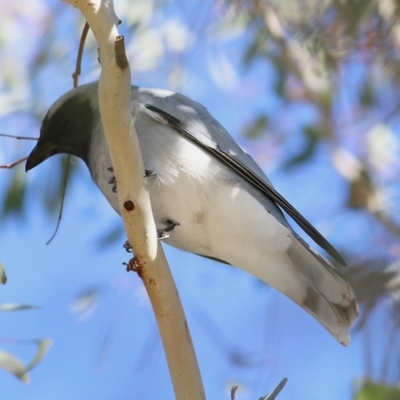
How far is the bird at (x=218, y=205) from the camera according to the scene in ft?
8.82

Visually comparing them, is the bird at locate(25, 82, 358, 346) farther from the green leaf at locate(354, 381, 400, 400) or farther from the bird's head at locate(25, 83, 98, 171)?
the green leaf at locate(354, 381, 400, 400)

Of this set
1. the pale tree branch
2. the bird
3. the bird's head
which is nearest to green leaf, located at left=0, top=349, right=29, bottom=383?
the pale tree branch

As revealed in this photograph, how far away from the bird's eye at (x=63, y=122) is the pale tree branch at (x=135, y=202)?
42.1 inches

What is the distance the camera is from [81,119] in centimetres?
302

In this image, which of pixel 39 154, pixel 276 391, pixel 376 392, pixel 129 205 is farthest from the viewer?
pixel 39 154

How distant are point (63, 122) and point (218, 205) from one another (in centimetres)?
76

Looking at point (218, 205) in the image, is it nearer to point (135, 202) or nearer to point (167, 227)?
point (167, 227)

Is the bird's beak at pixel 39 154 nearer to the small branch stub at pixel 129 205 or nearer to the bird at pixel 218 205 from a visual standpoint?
the bird at pixel 218 205

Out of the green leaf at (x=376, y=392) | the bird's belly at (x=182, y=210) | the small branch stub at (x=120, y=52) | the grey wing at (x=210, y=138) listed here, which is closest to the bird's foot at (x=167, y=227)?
the bird's belly at (x=182, y=210)

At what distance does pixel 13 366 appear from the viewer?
2027mm

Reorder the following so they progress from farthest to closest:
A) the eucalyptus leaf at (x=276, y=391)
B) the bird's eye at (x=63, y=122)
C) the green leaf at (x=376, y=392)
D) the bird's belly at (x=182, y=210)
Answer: the bird's eye at (x=63, y=122)
the bird's belly at (x=182, y=210)
the eucalyptus leaf at (x=276, y=391)
the green leaf at (x=376, y=392)

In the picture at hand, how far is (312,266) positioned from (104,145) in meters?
0.89

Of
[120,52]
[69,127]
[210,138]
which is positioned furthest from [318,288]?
[120,52]

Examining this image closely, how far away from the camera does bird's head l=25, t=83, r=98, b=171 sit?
118 inches
